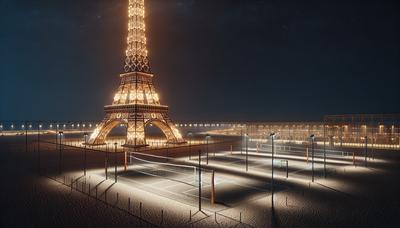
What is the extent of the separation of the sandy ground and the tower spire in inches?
1067

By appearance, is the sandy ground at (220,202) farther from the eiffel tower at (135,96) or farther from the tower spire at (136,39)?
the tower spire at (136,39)

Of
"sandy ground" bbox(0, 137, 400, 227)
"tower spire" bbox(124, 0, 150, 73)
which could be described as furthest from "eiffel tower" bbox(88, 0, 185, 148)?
"sandy ground" bbox(0, 137, 400, 227)

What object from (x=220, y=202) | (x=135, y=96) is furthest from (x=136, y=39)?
(x=220, y=202)

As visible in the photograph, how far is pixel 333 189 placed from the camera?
23.4 meters

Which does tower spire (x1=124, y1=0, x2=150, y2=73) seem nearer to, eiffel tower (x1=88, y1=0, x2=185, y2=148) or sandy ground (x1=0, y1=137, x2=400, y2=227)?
eiffel tower (x1=88, y1=0, x2=185, y2=148)

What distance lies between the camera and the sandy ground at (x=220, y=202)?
53.3ft

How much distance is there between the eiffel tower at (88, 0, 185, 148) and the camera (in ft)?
166

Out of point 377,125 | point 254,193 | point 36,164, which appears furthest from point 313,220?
point 377,125

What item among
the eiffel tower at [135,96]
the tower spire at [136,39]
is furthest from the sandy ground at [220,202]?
the tower spire at [136,39]

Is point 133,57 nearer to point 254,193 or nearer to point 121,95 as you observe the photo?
point 121,95

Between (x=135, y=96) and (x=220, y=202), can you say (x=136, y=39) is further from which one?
(x=220, y=202)

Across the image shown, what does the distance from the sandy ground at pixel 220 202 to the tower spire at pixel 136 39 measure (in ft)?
88.9

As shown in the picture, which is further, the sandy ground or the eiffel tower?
the eiffel tower

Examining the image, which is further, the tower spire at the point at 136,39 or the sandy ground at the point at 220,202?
the tower spire at the point at 136,39
